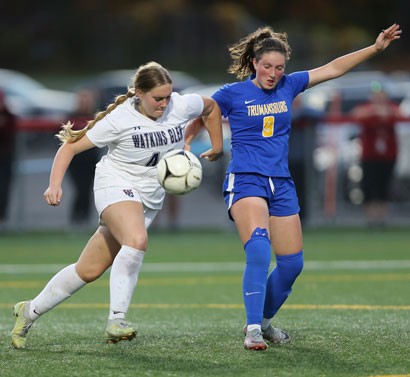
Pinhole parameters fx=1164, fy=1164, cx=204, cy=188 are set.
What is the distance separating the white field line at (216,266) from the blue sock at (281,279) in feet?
16.4

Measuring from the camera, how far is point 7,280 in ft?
39.4

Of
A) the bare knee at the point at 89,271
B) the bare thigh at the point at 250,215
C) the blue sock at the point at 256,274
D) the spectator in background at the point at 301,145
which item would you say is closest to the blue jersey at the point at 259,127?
the bare thigh at the point at 250,215

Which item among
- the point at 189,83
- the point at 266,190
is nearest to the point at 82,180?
the point at 266,190

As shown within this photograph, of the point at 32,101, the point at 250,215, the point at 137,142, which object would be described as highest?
the point at 32,101

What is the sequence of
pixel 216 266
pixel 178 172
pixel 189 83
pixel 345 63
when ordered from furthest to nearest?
pixel 189 83 < pixel 216 266 < pixel 345 63 < pixel 178 172

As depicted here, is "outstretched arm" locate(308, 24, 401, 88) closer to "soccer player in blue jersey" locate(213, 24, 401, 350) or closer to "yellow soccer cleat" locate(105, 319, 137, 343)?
"soccer player in blue jersey" locate(213, 24, 401, 350)

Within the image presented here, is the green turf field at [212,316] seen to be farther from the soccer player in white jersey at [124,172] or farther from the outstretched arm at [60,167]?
the outstretched arm at [60,167]

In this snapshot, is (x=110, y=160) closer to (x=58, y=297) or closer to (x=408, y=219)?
(x=58, y=297)

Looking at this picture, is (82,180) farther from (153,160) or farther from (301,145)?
(153,160)

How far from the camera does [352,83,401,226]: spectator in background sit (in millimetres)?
17062

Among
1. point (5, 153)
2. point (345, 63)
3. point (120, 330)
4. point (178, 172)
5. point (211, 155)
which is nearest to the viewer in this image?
point (120, 330)

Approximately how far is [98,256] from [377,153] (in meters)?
10.3

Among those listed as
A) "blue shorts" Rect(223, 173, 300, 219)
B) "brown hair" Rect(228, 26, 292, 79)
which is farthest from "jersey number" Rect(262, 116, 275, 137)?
"brown hair" Rect(228, 26, 292, 79)

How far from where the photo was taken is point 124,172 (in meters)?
7.53
